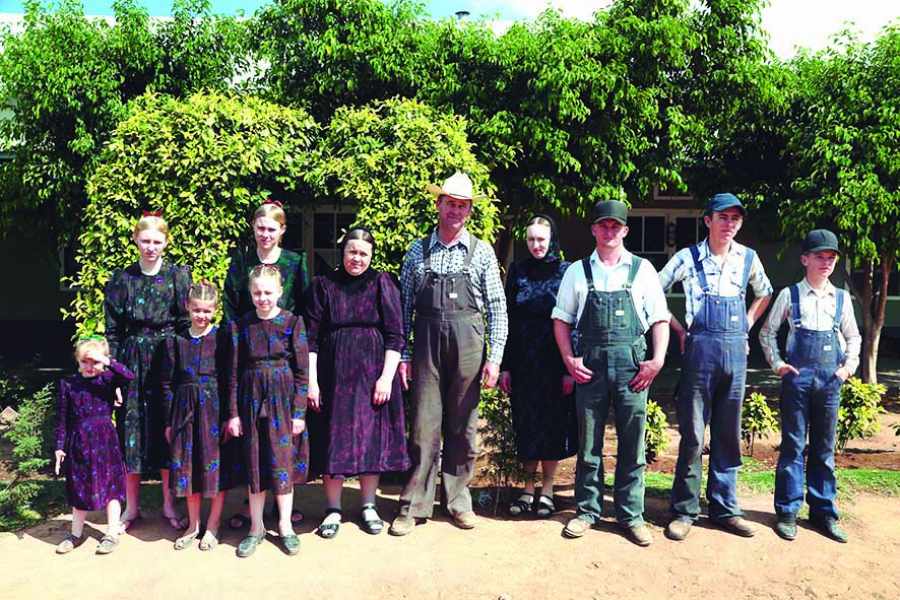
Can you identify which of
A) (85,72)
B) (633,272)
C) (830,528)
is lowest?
(830,528)

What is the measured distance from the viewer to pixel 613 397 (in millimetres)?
4160

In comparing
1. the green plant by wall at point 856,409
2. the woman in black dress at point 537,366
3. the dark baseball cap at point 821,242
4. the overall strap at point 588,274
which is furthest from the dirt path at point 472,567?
the green plant by wall at point 856,409

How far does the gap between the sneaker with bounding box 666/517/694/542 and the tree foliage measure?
274 inches

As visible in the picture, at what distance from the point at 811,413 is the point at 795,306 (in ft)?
2.07

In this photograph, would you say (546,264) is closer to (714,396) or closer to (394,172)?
(714,396)

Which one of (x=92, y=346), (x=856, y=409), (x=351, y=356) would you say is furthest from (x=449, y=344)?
(x=856, y=409)

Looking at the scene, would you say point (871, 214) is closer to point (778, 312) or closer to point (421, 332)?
point (778, 312)

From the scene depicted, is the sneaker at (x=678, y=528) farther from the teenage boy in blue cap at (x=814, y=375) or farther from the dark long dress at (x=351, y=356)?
the dark long dress at (x=351, y=356)

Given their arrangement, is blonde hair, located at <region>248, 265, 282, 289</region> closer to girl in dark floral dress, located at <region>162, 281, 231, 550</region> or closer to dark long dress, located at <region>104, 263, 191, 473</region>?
girl in dark floral dress, located at <region>162, 281, 231, 550</region>

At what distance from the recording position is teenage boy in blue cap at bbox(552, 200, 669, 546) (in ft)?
13.4

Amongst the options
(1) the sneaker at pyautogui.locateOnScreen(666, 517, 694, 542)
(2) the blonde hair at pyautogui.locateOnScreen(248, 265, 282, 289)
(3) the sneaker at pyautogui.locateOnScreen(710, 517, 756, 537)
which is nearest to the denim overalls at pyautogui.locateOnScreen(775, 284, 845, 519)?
(3) the sneaker at pyautogui.locateOnScreen(710, 517, 756, 537)

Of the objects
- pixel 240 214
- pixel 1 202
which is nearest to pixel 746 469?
pixel 240 214

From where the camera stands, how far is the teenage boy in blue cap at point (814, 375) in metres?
4.27

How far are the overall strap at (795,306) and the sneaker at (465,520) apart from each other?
2.20 metres
